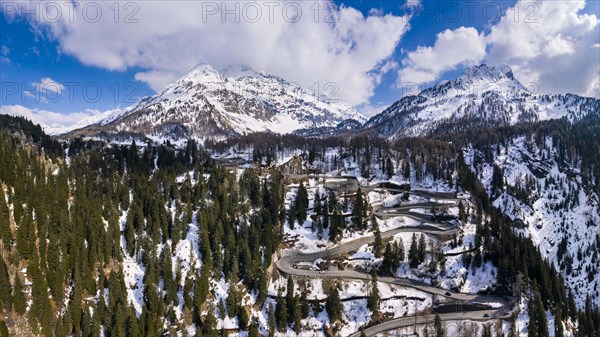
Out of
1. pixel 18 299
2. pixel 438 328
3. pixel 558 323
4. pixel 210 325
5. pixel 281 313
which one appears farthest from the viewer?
pixel 281 313

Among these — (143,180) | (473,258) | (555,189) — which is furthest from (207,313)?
(555,189)

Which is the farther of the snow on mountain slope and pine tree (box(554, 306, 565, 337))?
the snow on mountain slope

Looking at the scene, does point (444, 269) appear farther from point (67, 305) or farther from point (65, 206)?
point (65, 206)

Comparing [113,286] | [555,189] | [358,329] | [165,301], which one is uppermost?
[555,189]

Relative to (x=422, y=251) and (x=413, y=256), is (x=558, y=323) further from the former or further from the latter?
(x=413, y=256)

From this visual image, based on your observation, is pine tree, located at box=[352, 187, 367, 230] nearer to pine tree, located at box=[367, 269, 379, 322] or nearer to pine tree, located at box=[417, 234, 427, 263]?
pine tree, located at box=[417, 234, 427, 263]

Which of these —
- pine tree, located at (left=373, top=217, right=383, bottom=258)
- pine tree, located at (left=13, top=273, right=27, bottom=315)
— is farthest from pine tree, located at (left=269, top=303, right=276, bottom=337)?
pine tree, located at (left=13, top=273, right=27, bottom=315)

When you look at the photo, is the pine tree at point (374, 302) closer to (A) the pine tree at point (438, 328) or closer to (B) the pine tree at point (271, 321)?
(A) the pine tree at point (438, 328)

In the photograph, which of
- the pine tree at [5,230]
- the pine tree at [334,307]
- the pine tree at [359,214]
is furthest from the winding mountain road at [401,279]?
the pine tree at [5,230]

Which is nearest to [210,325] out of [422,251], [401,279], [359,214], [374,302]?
[374,302]

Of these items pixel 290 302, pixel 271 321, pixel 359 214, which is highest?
pixel 359 214

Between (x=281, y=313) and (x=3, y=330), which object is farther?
(x=281, y=313)
